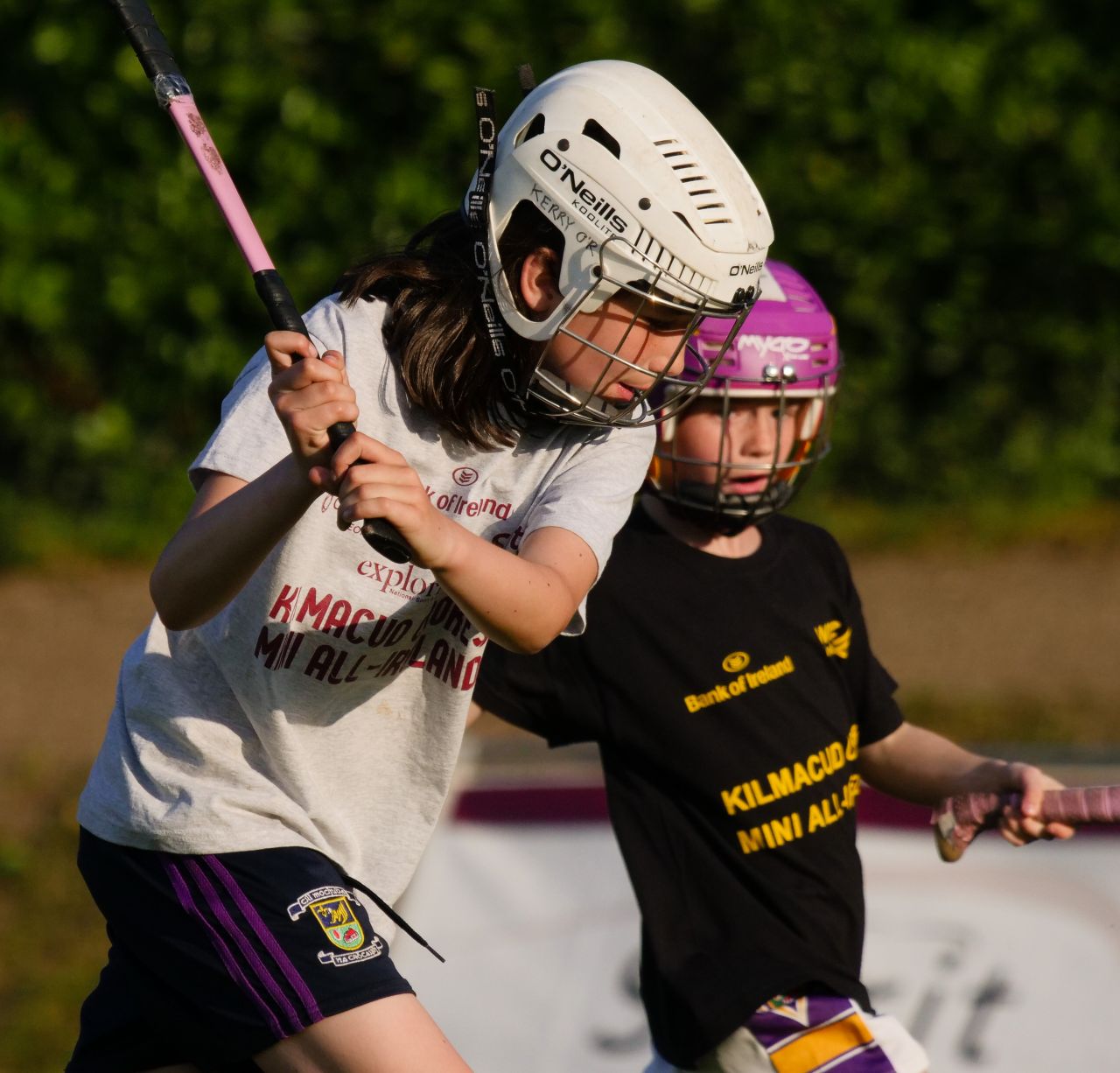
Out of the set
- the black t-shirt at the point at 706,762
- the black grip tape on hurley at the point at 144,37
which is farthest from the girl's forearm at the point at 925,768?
the black grip tape on hurley at the point at 144,37

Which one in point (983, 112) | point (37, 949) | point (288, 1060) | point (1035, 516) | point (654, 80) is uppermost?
point (654, 80)

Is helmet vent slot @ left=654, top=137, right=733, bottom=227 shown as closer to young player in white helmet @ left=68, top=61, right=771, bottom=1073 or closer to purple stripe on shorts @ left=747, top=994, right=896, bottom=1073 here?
young player in white helmet @ left=68, top=61, right=771, bottom=1073

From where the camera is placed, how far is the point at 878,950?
459cm

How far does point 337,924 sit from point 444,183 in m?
5.36

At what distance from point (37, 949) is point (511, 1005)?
156 centimetres

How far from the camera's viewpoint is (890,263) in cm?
786

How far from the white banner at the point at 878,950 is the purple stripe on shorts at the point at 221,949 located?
6.34 feet

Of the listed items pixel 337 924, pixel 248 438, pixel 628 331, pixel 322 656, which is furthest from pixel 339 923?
pixel 628 331

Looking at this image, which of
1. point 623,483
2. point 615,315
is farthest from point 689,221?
point 623,483

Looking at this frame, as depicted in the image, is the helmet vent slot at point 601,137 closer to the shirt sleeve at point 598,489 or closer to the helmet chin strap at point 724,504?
the shirt sleeve at point 598,489

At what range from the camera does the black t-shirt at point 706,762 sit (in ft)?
10.8

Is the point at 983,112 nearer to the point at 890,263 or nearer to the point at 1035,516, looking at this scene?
the point at 890,263

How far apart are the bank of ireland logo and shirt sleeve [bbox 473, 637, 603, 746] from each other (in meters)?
0.26

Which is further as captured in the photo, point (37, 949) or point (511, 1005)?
point (37, 949)
